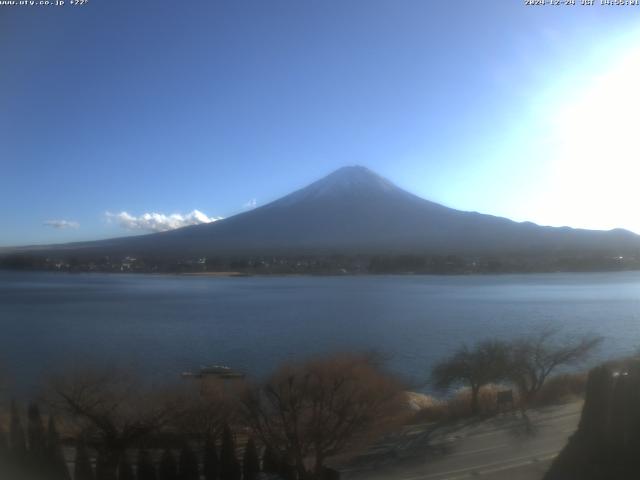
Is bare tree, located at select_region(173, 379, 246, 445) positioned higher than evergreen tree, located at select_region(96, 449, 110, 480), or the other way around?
bare tree, located at select_region(173, 379, 246, 445)

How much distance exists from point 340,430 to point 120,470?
4.37ft

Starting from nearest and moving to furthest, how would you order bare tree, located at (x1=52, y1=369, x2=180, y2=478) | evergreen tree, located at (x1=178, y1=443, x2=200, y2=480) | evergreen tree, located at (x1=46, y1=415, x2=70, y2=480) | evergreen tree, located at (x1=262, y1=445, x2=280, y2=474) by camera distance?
evergreen tree, located at (x1=46, y1=415, x2=70, y2=480)
evergreen tree, located at (x1=178, y1=443, x2=200, y2=480)
evergreen tree, located at (x1=262, y1=445, x2=280, y2=474)
bare tree, located at (x1=52, y1=369, x2=180, y2=478)

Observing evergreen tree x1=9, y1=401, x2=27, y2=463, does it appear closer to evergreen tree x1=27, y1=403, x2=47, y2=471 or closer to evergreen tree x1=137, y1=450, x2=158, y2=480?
evergreen tree x1=27, y1=403, x2=47, y2=471

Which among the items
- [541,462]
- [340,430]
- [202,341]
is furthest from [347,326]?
[541,462]

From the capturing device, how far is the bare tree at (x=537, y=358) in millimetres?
5426

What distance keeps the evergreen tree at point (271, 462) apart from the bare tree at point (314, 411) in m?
0.04

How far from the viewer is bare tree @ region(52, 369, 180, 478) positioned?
12.1ft

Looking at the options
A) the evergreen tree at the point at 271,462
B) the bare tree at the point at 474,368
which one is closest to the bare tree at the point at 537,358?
the bare tree at the point at 474,368

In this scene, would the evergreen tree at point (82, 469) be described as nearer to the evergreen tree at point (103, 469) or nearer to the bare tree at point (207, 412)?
the evergreen tree at point (103, 469)

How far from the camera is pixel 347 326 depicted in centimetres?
973

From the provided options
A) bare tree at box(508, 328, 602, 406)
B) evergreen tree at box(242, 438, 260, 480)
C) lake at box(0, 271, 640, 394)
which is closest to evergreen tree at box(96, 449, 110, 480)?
evergreen tree at box(242, 438, 260, 480)

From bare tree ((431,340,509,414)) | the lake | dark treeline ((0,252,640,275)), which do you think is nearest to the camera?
bare tree ((431,340,509,414))

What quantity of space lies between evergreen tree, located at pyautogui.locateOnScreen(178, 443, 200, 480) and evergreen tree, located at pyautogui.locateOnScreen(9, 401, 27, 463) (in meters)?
0.91

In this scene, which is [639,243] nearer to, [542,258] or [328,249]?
[542,258]
